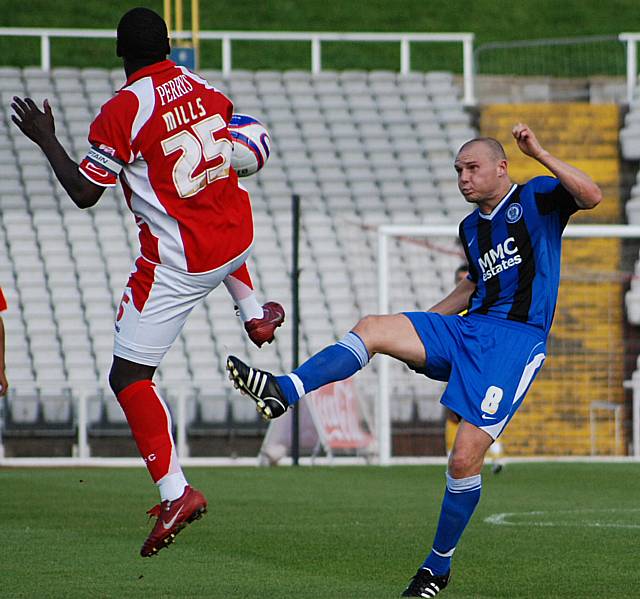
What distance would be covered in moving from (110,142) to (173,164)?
10.6 inches

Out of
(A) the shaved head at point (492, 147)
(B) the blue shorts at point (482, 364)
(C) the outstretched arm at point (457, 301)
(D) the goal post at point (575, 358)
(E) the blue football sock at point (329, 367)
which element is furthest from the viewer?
(D) the goal post at point (575, 358)

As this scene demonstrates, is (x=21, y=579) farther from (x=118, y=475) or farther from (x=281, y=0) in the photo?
(x=281, y=0)

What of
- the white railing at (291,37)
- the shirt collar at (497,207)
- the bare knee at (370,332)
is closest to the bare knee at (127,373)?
the bare knee at (370,332)

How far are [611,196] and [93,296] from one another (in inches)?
309

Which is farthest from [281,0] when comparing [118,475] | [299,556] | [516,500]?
[299,556]

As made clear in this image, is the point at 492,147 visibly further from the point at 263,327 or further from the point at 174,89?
the point at 174,89

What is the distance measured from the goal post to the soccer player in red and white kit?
8687mm

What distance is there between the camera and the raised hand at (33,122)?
5.81 m

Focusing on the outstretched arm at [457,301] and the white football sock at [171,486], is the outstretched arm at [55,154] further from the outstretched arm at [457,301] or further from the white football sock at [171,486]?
the outstretched arm at [457,301]

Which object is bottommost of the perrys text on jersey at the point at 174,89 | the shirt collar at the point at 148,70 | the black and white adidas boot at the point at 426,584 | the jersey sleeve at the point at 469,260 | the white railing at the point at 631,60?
the black and white adidas boot at the point at 426,584

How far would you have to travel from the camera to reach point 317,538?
808 centimetres

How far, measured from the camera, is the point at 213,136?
5.98m

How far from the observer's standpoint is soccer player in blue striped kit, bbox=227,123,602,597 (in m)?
5.93

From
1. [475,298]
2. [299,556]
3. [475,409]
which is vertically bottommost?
[299,556]
